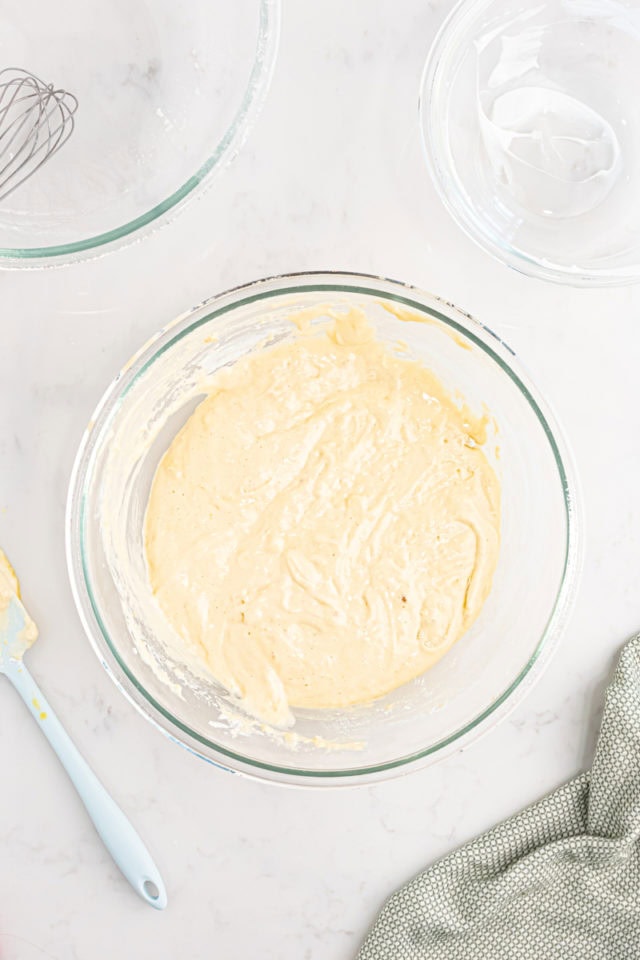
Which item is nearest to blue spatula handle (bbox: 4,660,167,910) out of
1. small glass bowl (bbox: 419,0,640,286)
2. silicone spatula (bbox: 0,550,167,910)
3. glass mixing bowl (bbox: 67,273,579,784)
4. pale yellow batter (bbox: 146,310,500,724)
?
silicone spatula (bbox: 0,550,167,910)

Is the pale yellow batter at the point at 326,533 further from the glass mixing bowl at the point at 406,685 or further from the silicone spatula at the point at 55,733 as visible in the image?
the silicone spatula at the point at 55,733

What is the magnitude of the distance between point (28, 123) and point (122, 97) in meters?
Answer: 0.16

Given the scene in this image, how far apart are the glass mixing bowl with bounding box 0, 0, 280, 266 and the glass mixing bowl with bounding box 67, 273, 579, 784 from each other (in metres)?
0.26

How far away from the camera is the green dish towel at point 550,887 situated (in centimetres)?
148

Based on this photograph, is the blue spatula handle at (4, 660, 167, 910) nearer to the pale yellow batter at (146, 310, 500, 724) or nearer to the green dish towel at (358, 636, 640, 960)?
the pale yellow batter at (146, 310, 500, 724)

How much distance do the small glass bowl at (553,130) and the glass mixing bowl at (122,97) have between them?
1.20 ft

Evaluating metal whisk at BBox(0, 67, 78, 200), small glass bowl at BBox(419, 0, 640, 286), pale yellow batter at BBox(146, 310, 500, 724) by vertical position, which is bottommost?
pale yellow batter at BBox(146, 310, 500, 724)

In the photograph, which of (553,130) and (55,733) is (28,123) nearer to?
(553,130)

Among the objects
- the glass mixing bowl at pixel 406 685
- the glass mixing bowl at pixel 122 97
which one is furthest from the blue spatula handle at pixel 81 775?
the glass mixing bowl at pixel 122 97

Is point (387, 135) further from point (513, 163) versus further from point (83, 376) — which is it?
point (83, 376)

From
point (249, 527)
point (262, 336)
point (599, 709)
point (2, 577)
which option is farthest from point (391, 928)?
point (262, 336)

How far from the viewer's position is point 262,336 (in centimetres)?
146

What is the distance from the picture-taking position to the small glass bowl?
4.85 ft

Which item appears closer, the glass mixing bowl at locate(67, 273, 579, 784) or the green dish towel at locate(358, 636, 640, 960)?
the glass mixing bowl at locate(67, 273, 579, 784)
